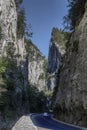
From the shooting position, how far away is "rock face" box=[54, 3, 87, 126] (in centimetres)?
3362

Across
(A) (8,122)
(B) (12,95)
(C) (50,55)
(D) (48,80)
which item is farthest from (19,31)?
(D) (48,80)

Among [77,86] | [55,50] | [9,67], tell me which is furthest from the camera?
[55,50]

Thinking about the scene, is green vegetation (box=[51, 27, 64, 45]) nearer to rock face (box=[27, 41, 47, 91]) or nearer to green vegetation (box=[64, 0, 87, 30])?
rock face (box=[27, 41, 47, 91])

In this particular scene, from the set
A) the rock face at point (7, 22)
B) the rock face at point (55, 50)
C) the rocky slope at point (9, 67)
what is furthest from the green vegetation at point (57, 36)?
the rock face at point (7, 22)

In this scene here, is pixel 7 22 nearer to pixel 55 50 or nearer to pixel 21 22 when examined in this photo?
pixel 21 22

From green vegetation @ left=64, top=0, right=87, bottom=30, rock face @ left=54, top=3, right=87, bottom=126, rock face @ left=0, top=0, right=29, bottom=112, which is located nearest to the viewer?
rock face @ left=54, top=3, right=87, bottom=126

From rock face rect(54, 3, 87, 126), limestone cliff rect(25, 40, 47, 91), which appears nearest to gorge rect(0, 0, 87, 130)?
rock face rect(54, 3, 87, 126)

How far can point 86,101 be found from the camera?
106 feet

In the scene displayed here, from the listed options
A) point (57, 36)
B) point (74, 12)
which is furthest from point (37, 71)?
point (74, 12)

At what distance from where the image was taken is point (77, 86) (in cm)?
3572

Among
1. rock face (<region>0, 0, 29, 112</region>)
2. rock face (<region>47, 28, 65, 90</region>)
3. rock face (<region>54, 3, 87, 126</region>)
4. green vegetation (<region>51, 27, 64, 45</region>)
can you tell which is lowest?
rock face (<region>54, 3, 87, 126</region>)

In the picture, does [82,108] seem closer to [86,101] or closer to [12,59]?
[86,101]

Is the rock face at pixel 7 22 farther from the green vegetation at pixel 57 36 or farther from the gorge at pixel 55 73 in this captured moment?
the green vegetation at pixel 57 36

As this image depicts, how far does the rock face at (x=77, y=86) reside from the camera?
33.6 metres
